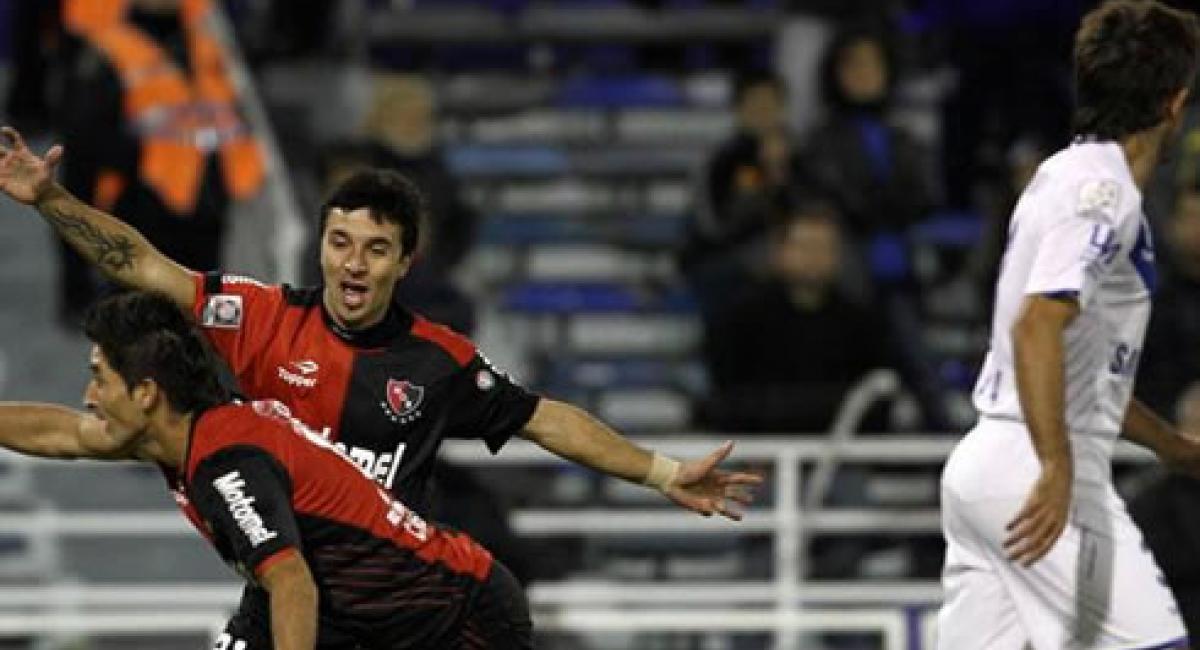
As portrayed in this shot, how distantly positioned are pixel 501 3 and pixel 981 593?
30.2 feet

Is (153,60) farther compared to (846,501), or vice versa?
(153,60)

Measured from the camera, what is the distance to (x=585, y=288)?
14.4 metres

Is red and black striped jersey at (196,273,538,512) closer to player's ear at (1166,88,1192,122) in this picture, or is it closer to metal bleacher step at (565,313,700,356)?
player's ear at (1166,88,1192,122)

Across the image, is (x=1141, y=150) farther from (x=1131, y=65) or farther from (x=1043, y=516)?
(x=1043, y=516)

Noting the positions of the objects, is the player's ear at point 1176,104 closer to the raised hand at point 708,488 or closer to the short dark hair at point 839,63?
the raised hand at point 708,488

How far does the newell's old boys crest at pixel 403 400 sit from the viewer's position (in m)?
7.35

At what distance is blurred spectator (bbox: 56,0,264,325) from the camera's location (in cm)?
1280

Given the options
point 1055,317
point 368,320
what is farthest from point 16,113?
point 1055,317

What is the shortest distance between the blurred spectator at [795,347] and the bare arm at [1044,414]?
4.60m

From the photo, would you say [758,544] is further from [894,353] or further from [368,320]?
[368,320]

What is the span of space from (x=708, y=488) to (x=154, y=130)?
6029 millimetres

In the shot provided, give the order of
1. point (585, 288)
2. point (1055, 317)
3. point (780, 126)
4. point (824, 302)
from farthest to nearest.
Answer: point (585, 288)
point (780, 126)
point (824, 302)
point (1055, 317)

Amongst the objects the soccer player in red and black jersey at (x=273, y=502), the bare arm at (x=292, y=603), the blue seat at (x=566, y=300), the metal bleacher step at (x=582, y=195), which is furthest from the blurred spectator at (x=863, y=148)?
the bare arm at (x=292, y=603)

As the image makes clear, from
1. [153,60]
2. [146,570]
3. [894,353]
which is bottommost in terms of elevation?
[146,570]
